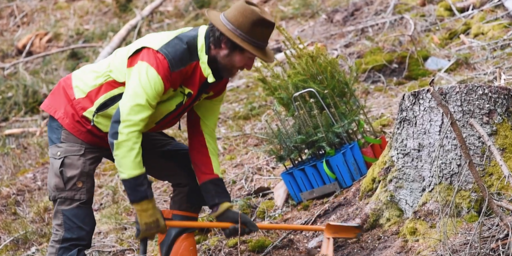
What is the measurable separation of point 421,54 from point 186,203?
10.8 ft

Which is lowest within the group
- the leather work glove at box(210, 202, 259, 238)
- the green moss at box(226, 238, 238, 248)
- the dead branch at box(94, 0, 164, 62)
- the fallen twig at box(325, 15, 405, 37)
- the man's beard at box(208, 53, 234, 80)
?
the green moss at box(226, 238, 238, 248)

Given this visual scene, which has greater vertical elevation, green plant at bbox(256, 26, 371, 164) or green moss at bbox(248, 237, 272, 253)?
green plant at bbox(256, 26, 371, 164)

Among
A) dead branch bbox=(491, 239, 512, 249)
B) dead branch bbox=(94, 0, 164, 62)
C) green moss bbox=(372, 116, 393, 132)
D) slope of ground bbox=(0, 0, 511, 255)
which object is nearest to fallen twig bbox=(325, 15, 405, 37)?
slope of ground bbox=(0, 0, 511, 255)

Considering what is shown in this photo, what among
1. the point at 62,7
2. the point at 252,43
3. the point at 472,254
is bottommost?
the point at 472,254

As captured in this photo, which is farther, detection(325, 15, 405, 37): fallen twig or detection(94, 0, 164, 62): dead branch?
detection(94, 0, 164, 62): dead branch

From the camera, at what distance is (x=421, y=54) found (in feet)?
19.5

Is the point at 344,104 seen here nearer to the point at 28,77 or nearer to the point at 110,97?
→ the point at 110,97

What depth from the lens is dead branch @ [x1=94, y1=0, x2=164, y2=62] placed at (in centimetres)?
782

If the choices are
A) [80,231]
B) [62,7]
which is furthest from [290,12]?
[80,231]

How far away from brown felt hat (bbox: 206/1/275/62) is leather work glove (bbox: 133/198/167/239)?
0.89m

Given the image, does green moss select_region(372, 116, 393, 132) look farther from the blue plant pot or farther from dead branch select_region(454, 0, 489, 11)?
dead branch select_region(454, 0, 489, 11)

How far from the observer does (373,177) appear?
3.65 meters

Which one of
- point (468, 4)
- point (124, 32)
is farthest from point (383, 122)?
point (124, 32)

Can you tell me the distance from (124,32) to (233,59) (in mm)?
5527
